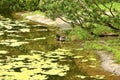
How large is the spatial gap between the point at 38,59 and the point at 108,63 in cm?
508

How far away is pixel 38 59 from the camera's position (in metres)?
25.7

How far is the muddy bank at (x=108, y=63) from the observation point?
2252cm

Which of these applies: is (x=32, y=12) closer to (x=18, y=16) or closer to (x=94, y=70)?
(x=18, y=16)

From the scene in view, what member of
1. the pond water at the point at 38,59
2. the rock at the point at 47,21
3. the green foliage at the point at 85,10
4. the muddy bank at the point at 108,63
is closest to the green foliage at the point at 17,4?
the rock at the point at 47,21

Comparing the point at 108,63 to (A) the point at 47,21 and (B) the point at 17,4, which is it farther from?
(B) the point at 17,4

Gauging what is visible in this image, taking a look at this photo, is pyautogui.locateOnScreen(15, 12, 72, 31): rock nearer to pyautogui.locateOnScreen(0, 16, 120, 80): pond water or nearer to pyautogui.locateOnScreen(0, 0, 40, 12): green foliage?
pyautogui.locateOnScreen(0, 0, 40, 12): green foliage

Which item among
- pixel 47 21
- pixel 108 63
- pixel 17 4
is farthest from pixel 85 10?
pixel 17 4

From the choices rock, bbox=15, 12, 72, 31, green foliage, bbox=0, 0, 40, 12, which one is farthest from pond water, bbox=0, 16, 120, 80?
green foliage, bbox=0, 0, 40, 12

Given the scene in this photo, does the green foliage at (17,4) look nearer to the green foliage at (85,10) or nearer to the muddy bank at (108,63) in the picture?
the green foliage at (85,10)

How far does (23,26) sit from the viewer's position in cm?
4241

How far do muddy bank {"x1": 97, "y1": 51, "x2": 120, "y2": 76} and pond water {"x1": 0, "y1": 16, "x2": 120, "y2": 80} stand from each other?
783 millimetres

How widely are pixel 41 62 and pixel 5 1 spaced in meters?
37.7

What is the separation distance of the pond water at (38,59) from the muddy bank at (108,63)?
2.57 ft

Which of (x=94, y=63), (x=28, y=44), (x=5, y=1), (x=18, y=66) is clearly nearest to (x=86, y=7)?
(x=94, y=63)
